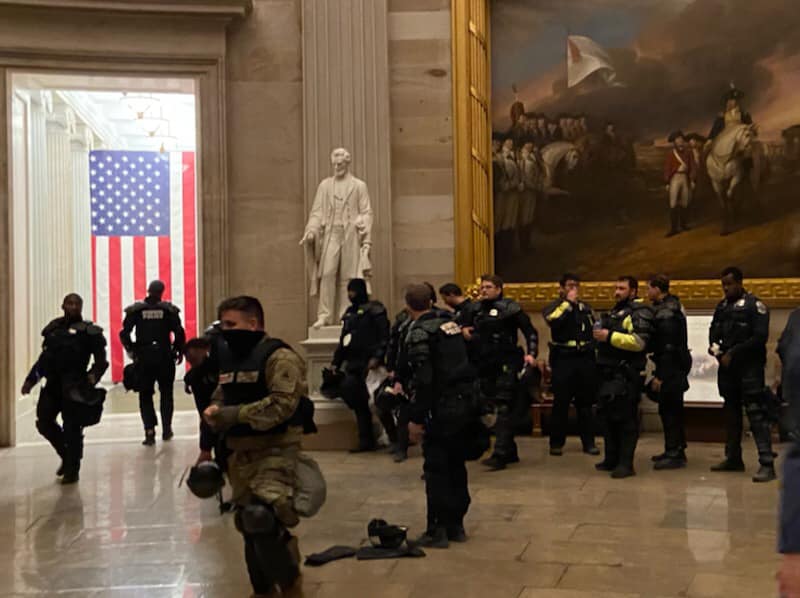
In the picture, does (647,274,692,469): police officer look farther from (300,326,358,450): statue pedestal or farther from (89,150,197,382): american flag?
(89,150,197,382): american flag

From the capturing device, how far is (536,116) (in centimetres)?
1074

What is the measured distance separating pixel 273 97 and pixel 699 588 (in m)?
7.97

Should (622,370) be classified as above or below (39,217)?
below

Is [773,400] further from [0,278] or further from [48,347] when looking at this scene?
[0,278]

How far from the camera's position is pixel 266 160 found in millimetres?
10930

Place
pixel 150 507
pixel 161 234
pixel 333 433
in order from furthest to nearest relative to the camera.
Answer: pixel 161 234, pixel 333 433, pixel 150 507

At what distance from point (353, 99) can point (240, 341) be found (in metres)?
6.64

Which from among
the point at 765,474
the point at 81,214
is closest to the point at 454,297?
the point at 765,474

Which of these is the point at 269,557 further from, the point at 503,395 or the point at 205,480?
the point at 503,395

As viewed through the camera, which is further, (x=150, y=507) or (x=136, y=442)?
(x=136, y=442)

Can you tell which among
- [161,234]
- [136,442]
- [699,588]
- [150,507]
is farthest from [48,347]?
[161,234]

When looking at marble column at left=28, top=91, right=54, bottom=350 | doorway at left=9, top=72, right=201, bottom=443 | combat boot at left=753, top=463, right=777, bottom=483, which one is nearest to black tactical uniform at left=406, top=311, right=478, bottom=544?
combat boot at left=753, top=463, right=777, bottom=483

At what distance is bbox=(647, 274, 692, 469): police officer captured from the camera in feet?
26.0

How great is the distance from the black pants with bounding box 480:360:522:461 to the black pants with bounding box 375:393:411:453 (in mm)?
848
